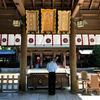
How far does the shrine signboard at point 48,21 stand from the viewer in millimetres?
6008

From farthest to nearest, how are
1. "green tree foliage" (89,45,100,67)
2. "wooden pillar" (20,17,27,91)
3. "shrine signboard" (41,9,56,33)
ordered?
"green tree foliage" (89,45,100,67) → "shrine signboard" (41,9,56,33) → "wooden pillar" (20,17,27,91)

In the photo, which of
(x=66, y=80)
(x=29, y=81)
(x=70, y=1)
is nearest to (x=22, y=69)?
(x=29, y=81)

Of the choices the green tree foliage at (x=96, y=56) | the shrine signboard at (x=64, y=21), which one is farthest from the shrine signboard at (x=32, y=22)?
the green tree foliage at (x=96, y=56)

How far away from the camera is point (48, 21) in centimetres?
606

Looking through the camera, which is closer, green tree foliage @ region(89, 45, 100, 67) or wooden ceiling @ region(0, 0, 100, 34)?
wooden ceiling @ region(0, 0, 100, 34)

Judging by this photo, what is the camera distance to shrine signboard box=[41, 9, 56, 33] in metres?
6.01

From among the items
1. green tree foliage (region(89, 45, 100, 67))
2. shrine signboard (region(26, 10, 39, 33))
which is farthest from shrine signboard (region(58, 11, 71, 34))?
green tree foliage (region(89, 45, 100, 67))

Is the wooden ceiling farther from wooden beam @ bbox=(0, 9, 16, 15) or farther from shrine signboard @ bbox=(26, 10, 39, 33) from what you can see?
shrine signboard @ bbox=(26, 10, 39, 33)

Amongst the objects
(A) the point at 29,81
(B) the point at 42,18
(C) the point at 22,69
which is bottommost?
(A) the point at 29,81

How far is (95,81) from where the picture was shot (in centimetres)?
518

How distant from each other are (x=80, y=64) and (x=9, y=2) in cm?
1543

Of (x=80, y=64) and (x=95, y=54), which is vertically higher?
Result: (x=95, y=54)

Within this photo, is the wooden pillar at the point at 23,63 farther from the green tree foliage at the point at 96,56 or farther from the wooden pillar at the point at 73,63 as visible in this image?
the green tree foliage at the point at 96,56

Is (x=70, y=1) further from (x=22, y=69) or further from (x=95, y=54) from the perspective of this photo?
Answer: (x=95, y=54)
